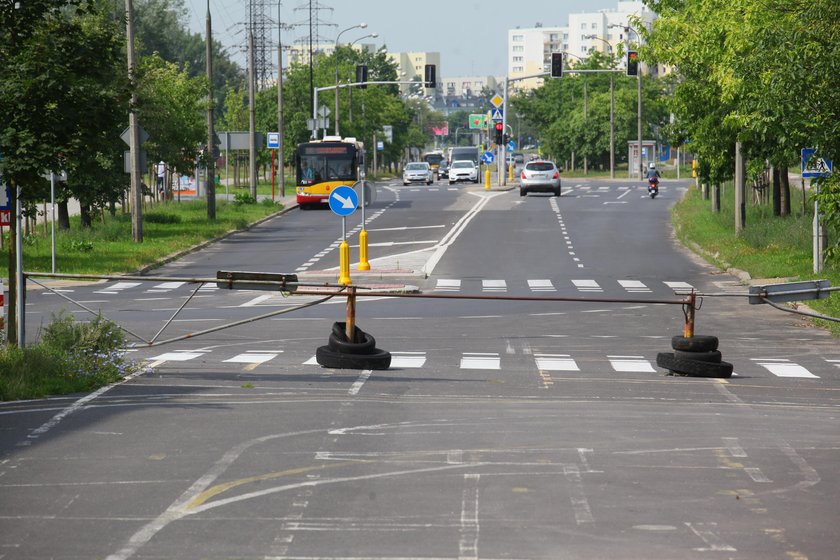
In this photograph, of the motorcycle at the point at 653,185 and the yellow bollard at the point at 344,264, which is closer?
the yellow bollard at the point at 344,264

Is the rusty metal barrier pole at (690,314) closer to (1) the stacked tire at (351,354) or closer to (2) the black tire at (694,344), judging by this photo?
(2) the black tire at (694,344)

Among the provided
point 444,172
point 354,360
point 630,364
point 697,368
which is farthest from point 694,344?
point 444,172

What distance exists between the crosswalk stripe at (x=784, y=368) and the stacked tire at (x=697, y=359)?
1076 mm

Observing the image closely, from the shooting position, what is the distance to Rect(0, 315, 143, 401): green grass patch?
48.2 ft

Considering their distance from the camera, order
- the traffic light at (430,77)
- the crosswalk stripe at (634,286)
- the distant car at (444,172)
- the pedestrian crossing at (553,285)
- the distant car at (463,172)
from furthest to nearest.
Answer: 1. the distant car at (444,172)
2. the distant car at (463,172)
3. the traffic light at (430,77)
4. the pedestrian crossing at (553,285)
5. the crosswalk stripe at (634,286)

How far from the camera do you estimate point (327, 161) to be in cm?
6219

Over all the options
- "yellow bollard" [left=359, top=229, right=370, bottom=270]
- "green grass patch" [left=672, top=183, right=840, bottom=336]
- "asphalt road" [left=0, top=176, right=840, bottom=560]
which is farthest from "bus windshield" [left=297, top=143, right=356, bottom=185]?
"asphalt road" [left=0, top=176, right=840, bottom=560]

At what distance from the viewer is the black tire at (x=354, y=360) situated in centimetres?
1702

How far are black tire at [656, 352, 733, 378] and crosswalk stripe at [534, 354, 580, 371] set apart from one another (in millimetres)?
1341

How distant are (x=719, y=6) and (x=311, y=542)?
26.2 meters

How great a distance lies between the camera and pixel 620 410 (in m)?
13.8

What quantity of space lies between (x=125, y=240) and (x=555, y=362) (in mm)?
25144

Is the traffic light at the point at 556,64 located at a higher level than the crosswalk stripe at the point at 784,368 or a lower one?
higher

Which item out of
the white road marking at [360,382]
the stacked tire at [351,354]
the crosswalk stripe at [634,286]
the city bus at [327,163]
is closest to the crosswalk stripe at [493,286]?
the crosswalk stripe at [634,286]
